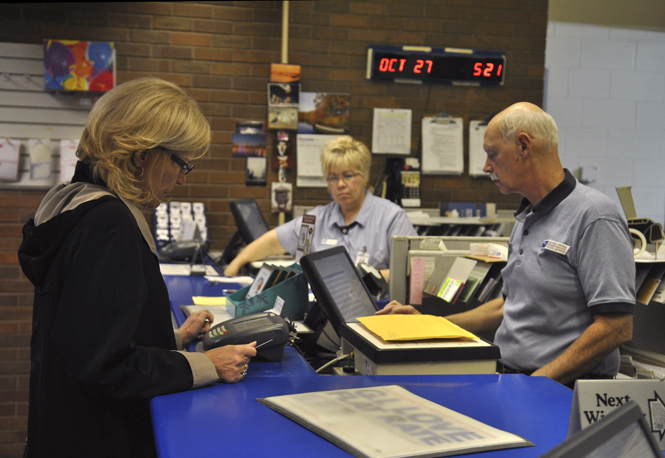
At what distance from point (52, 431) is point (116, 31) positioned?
3.78m

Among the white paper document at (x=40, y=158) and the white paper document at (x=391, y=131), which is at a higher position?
the white paper document at (x=391, y=131)

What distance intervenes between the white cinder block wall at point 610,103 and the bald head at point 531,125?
3241mm

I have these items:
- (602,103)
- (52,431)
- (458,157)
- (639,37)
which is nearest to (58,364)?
(52,431)

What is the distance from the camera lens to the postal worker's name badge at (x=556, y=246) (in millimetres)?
1882

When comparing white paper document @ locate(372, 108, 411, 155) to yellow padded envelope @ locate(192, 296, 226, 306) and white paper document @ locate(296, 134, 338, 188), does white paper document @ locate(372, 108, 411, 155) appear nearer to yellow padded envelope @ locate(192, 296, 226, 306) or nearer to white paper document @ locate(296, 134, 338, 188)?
white paper document @ locate(296, 134, 338, 188)

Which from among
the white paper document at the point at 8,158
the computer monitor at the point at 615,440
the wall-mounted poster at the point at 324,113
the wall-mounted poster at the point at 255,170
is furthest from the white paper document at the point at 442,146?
the computer monitor at the point at 615,440

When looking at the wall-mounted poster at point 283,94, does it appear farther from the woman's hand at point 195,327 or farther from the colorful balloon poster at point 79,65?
the woman's hand at point 195,327

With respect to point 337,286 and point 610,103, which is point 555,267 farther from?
point 610,103

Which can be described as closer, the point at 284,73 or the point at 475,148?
the point at 284,73

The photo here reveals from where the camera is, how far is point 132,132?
1.34 metres

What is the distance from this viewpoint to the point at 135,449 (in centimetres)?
134

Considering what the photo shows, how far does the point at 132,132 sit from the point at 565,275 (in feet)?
4.48

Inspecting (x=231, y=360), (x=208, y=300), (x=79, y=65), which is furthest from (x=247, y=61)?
(x=231, y=360)

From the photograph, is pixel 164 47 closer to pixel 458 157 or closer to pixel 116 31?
pixel 116 31
